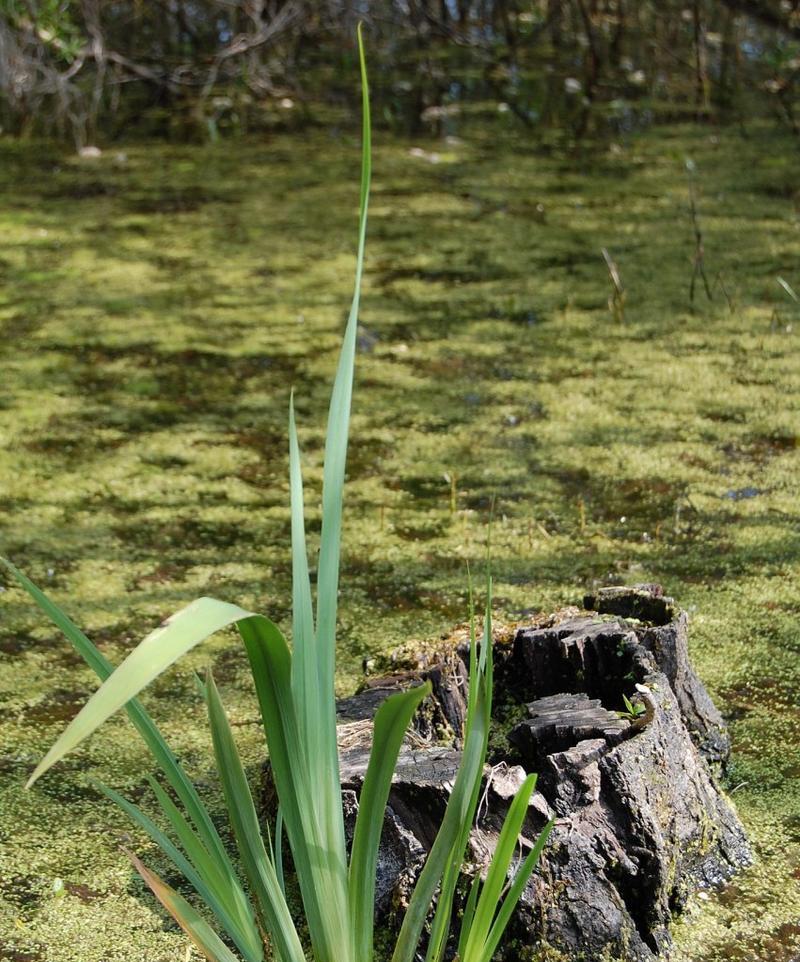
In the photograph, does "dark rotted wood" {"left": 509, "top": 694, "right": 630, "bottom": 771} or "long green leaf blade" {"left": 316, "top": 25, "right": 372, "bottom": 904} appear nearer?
"long green leaf blade" {"left": 316, "top": 25, "right": 372, "bottom": 904}

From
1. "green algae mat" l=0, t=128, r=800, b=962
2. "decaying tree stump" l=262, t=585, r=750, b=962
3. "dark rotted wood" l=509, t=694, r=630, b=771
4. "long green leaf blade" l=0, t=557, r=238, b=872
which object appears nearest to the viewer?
"long green leaf blade" l=0, t=557, r=238, b=872

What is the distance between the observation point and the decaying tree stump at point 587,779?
1.43 metres

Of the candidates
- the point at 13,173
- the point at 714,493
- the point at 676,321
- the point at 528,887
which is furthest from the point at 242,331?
the point at 528,887

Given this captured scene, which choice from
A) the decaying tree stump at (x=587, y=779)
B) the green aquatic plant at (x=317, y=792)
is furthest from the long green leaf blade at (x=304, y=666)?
the decaying tree stump at (x=587, y=779)

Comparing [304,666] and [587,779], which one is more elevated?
[304,666]

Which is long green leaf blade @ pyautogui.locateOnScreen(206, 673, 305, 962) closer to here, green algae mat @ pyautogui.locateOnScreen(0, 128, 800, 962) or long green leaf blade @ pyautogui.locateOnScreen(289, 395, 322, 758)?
long green leaf blade @ pyautogui.locateOnScreen(289, 395, 322, 758)

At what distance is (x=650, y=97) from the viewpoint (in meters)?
6.21

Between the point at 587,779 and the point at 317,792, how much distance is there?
425 millimetres

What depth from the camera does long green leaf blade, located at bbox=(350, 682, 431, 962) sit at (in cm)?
109

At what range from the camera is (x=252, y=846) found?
1190 mm

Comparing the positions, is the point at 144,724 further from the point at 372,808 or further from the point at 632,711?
the point at 632,711

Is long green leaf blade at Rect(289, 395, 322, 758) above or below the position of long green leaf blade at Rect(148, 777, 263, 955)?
above

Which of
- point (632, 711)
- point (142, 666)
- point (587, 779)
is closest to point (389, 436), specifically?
point (632, 711)

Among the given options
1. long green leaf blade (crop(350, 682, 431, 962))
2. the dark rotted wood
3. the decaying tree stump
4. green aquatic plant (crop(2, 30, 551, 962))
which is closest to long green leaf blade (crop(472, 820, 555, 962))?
green aquatic plant (crop(2, 30, 551, 962))
